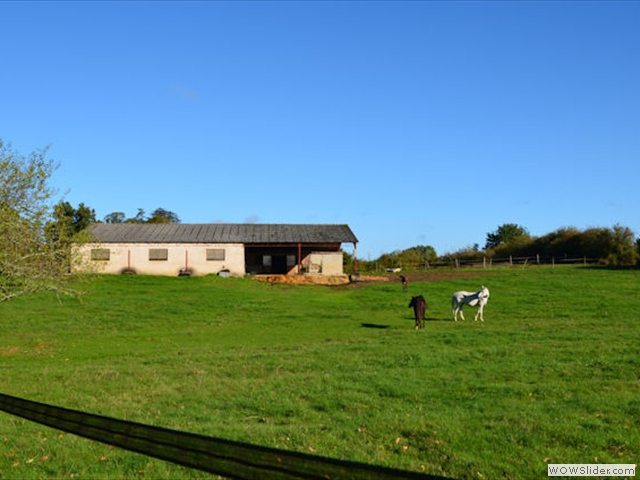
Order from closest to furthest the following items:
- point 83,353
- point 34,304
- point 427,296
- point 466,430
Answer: point 466,430, point 83,353, point 34,304, point 427,296

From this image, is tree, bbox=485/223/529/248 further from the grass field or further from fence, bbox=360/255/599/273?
the grass field

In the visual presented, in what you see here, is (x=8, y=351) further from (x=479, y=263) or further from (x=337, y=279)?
(x=479, y=263)

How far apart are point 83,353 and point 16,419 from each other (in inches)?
477

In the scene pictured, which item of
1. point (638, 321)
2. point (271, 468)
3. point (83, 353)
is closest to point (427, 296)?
point (638, 321)

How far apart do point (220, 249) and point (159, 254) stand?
242 inches

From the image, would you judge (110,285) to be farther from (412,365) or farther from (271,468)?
(271,468)

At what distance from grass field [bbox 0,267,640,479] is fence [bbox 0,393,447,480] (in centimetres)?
507

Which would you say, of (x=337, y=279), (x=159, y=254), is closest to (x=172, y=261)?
(x=159, y=254)

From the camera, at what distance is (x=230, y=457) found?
279 centimetres

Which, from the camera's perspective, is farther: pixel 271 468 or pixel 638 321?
pixel 638 321

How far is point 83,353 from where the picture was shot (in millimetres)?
23250

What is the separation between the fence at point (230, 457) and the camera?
8.27 feet

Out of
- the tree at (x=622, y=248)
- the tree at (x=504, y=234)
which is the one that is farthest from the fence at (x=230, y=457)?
the tree at (x=504, y=234)

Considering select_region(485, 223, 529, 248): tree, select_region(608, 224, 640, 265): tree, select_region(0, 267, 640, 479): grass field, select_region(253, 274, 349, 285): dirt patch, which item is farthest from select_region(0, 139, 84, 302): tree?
select_region(485, 223, 529, 248): tree
